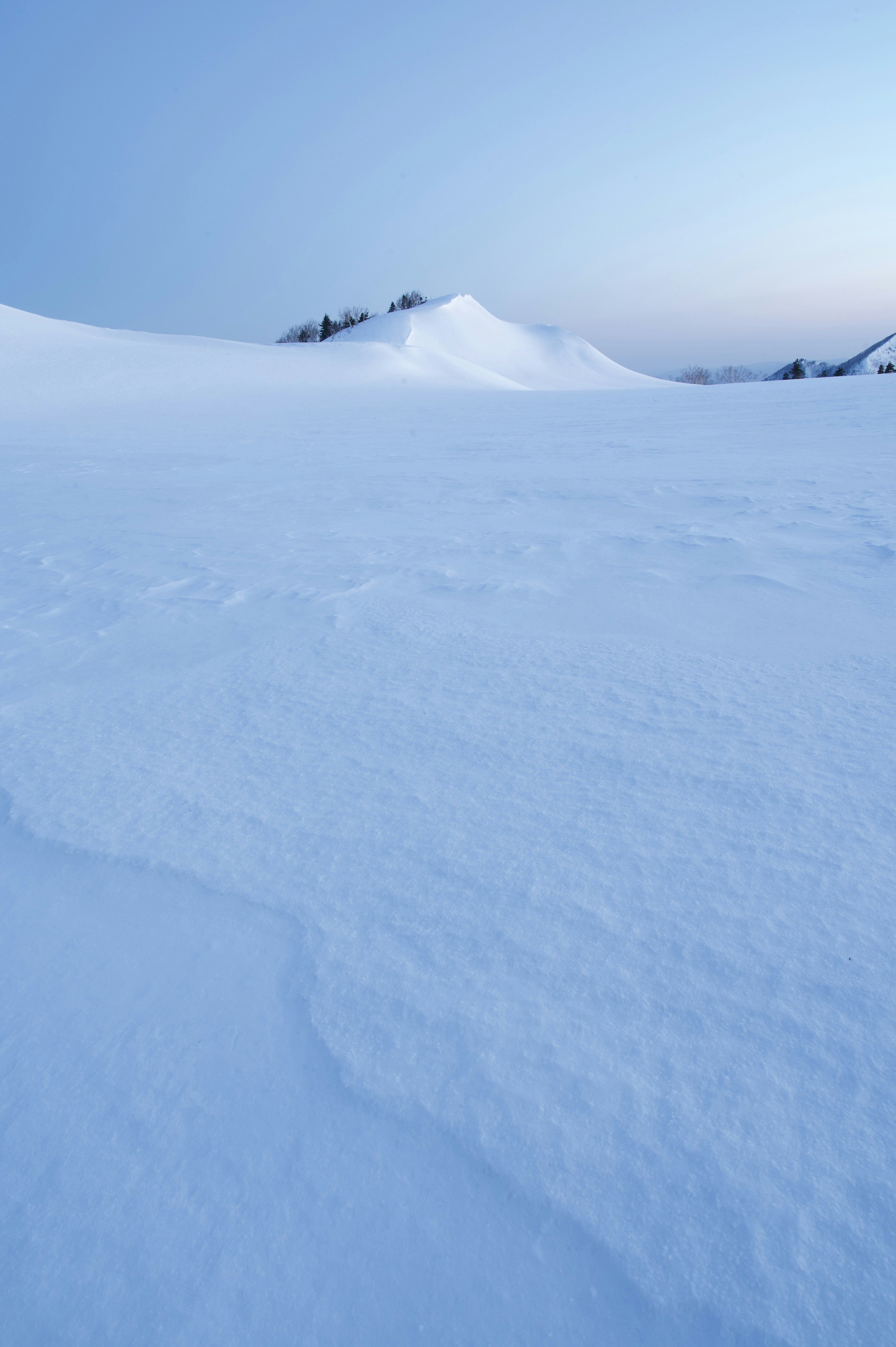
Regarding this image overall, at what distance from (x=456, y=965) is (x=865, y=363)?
245ft

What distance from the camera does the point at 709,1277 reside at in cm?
68

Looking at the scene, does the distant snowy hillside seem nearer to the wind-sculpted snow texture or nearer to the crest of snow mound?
the crest of snow mound

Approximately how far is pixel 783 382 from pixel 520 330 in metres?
33.9

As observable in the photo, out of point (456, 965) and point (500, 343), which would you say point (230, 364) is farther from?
point (500, 343)

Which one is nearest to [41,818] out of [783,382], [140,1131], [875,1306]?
[140,1131]

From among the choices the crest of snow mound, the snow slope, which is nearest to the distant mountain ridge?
the snow slope

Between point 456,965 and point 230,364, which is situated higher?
point 230,364

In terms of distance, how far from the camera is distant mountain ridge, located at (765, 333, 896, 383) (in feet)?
191

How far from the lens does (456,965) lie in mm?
984

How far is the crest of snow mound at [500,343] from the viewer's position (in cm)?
3247

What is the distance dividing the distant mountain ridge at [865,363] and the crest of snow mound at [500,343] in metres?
27.5

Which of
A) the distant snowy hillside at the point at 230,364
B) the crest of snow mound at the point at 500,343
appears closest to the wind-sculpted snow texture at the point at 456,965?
the distant snowy hillside at the point at 230,364

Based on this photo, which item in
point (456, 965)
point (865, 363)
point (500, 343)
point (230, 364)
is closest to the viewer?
point (456, 965)

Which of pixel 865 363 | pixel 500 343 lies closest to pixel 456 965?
pixel 500 343
